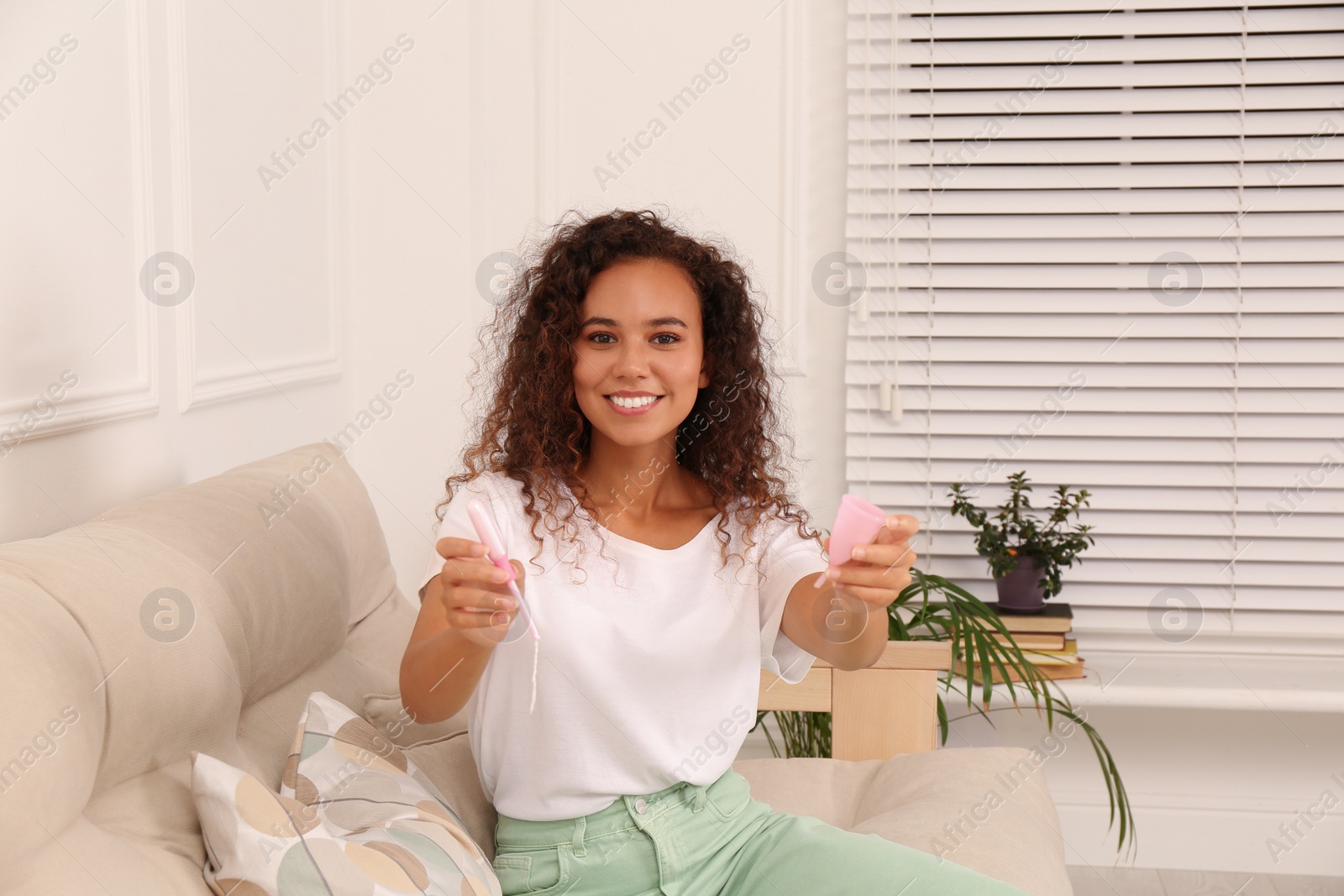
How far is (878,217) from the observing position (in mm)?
2645

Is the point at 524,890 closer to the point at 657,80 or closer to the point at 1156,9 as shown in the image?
the point at 657,80

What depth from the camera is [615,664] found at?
1.37m

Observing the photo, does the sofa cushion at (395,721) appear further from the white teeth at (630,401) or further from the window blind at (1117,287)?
the window blind at (1117,287)

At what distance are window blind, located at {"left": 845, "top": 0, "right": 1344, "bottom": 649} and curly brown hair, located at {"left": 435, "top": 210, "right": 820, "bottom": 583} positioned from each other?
113 cm

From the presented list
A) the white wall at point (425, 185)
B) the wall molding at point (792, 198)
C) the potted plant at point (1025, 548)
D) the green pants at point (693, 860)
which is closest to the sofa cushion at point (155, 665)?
the green pants at point (693, 860)

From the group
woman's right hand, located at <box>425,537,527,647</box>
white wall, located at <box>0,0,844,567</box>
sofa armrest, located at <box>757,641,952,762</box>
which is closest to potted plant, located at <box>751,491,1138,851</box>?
sofa armrest, located at <box>757,641,952,762</box>

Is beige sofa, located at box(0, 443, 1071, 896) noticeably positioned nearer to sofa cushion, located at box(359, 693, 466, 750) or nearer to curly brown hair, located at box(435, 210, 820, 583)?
sofa cushion, located at box(359, 693, 466, 750)

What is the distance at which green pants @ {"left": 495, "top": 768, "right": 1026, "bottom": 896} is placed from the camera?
1300 millimetres

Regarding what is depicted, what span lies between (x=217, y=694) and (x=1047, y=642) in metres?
1.91

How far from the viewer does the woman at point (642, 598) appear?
1.32 meters

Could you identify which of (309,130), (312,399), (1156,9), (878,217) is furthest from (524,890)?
(1156,9)

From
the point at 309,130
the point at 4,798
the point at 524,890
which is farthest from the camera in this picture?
the point at 309,130

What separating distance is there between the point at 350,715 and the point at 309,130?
146cm

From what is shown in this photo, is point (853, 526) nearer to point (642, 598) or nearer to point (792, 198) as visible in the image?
point (642, 598)
